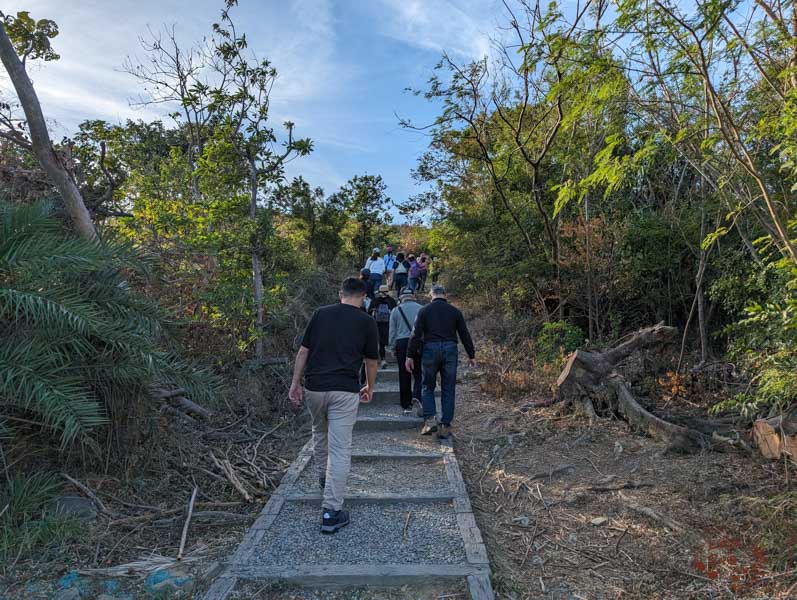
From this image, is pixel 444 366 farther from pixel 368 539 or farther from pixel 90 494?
pixel 90 494

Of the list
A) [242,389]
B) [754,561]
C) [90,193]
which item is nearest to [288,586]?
[754,561]

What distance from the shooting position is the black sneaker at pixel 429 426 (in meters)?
6.59

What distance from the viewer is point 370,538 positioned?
3.94 metres

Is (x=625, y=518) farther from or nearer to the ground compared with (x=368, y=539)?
farther from the ground

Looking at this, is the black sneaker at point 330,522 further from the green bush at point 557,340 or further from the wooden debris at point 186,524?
the green bush at point 557,340

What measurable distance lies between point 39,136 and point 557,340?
8938 millimetres

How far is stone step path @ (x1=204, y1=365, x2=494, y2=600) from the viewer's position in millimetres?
3307

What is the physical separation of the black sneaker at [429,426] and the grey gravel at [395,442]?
0.06 metres

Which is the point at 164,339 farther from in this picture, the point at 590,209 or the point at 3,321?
the point at 590,209

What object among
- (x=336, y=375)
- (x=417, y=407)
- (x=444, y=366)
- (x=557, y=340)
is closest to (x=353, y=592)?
(x=336, y=375)

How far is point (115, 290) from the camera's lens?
462 centimetres

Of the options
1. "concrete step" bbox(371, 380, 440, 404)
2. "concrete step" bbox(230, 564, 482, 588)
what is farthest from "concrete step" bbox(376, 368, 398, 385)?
"concrete step" bbox(230, 564, 482, 588)

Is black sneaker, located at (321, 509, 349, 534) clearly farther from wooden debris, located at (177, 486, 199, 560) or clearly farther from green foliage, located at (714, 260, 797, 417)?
green foliage, located at (714, 260, 797, 417)

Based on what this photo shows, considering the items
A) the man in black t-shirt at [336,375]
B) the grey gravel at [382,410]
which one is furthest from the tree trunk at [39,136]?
the grey gravel at [382,410]
